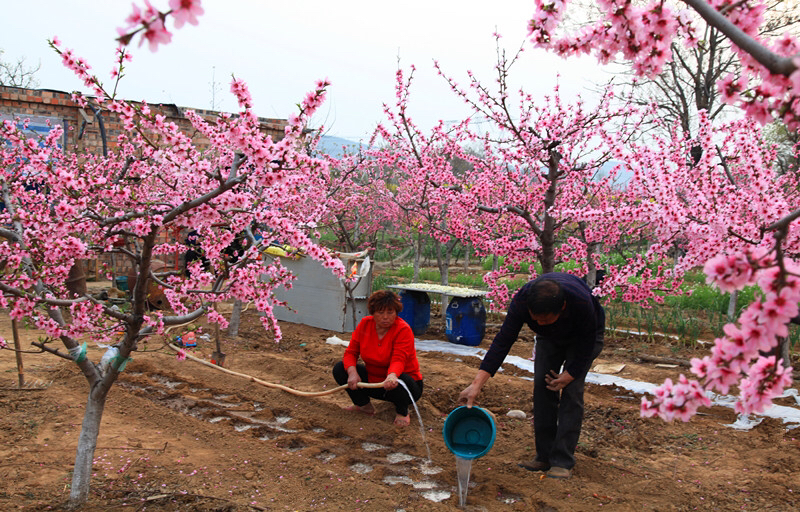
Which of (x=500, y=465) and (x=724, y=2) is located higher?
(x=724, y=2)

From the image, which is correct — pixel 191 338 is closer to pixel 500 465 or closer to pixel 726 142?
pixel 500 465

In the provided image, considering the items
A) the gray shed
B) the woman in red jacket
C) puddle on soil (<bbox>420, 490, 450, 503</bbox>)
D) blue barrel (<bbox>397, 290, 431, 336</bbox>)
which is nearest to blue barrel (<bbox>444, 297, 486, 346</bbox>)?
blue barrel (<bbox>397, 290, 431, 336</bbox>)

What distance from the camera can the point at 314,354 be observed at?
753cm

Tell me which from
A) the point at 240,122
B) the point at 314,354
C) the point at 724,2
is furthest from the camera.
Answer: the point at 314,354

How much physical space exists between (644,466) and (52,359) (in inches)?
235

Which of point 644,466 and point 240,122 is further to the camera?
point 644,466

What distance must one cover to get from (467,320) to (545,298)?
17.2 ft

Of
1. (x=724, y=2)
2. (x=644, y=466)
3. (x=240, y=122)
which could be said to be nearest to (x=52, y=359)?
(x=240, y=122)

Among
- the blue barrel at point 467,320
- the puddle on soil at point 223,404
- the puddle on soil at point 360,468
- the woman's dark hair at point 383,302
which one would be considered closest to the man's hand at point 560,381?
the puddle on soil at point 360,468

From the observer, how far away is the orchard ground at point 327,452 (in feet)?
11.4

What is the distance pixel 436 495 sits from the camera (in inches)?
143

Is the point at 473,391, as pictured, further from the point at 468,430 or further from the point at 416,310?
the point at 416,310

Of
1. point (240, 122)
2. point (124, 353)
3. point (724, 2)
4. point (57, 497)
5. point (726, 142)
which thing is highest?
point (726, 142)

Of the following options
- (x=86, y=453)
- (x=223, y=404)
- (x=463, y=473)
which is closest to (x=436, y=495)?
(x=463, y=473)
